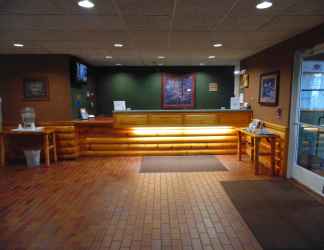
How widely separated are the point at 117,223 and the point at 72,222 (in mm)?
559

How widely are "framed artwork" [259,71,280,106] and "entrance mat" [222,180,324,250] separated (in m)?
1.65

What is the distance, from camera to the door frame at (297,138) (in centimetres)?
362

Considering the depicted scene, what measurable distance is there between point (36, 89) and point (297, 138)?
5.73 m

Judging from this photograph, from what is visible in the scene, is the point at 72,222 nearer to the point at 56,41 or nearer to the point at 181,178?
the point at 181,178

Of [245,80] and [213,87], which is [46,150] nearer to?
[245,80]

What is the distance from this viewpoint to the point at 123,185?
4023mm

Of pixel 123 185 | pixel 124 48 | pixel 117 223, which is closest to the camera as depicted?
pixel 117 223

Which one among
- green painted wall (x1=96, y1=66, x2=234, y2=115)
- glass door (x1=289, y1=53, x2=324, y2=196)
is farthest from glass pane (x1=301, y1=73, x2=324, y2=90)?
green painted wall (x1=96, y1=66, x2=234, y2=115)

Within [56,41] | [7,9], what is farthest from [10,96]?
[7,9]

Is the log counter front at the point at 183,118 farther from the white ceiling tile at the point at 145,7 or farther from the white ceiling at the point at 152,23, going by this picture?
the white ceiling tile at the point at 145,7

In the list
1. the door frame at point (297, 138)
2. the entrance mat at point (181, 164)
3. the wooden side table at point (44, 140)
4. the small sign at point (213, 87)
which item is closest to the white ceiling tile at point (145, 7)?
the door frame at point (297, 138)

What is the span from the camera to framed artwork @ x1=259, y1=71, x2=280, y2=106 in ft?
14.9

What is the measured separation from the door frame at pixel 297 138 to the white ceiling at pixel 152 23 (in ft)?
1.45

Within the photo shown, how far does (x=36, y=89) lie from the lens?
→ 5.50 meters
